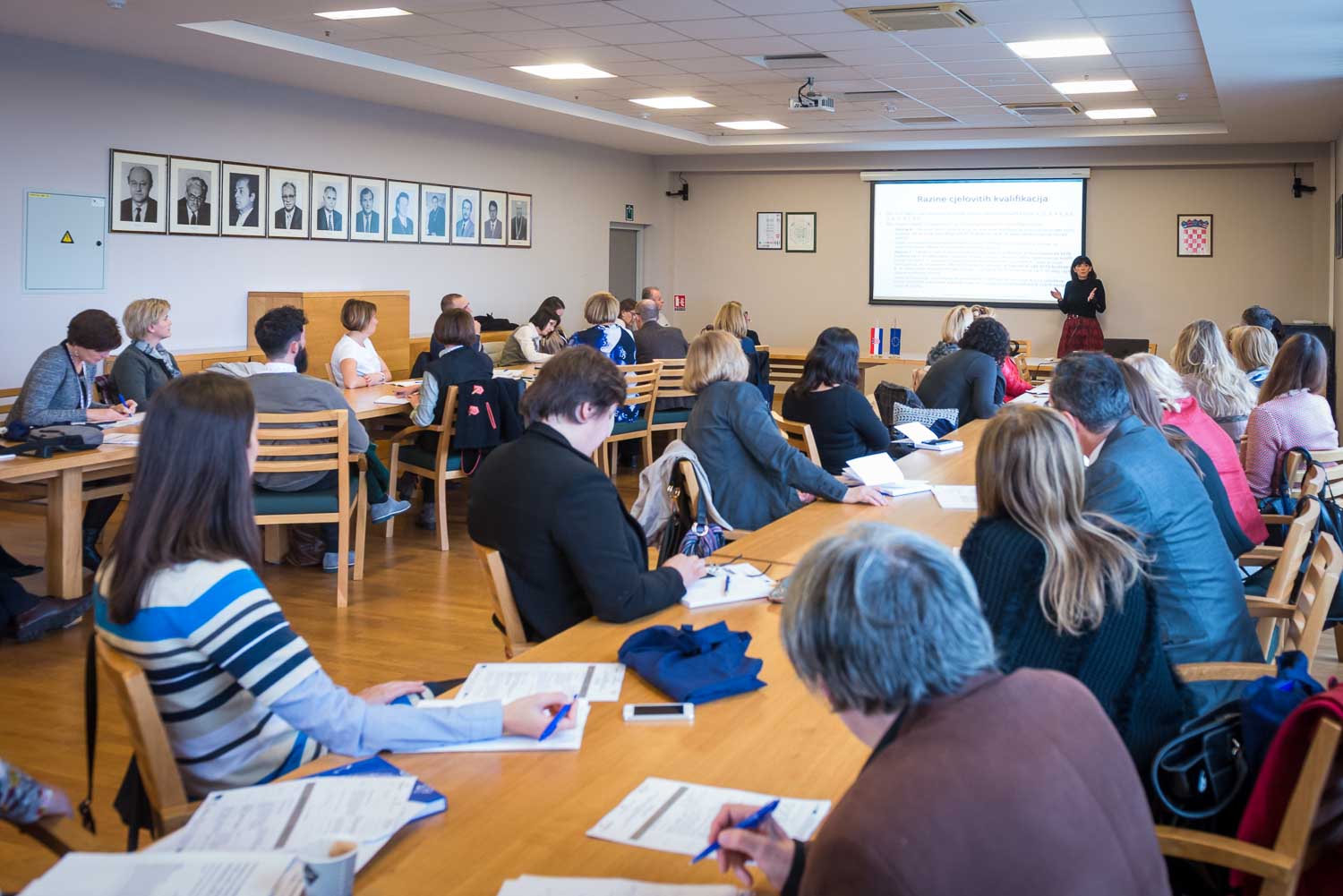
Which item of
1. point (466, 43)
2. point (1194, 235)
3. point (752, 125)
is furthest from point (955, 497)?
point (1194, 235)

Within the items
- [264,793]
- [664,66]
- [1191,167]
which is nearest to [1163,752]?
[264,793]

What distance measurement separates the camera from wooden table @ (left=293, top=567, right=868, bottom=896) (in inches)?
61.1

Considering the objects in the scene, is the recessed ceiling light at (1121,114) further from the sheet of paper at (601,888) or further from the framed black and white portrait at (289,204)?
the sheet of paper at (601,888)

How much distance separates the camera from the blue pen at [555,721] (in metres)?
1.94

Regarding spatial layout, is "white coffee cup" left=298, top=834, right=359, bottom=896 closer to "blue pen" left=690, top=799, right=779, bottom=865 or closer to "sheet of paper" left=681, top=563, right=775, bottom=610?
"blue pen" left=690, top=799, right=779, bottom=865

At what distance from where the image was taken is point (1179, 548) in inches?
108

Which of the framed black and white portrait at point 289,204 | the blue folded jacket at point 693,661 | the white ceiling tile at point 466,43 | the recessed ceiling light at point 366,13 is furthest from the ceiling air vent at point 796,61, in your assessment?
the blue folded jacket at point 693,661

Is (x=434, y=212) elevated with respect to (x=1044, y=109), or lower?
lower

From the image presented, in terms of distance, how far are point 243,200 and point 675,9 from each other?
13.1 ft

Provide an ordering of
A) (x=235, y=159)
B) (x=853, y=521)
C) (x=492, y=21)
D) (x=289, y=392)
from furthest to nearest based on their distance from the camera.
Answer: (x=235, y=159) < (x=492, y=21) < (x=289, y=392) < (x=853, y=521)

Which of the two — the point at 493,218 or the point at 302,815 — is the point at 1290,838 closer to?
the point at 302,815

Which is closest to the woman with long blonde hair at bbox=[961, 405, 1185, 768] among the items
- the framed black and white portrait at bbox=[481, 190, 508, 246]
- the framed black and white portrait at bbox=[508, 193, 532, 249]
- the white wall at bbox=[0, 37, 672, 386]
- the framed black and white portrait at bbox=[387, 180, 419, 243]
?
the white wall at bbox=[0, 37, 672, 386]

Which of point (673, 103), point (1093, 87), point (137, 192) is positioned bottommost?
point (137, 192)

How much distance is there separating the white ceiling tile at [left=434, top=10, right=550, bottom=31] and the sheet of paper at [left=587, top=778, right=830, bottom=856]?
5.95 m
